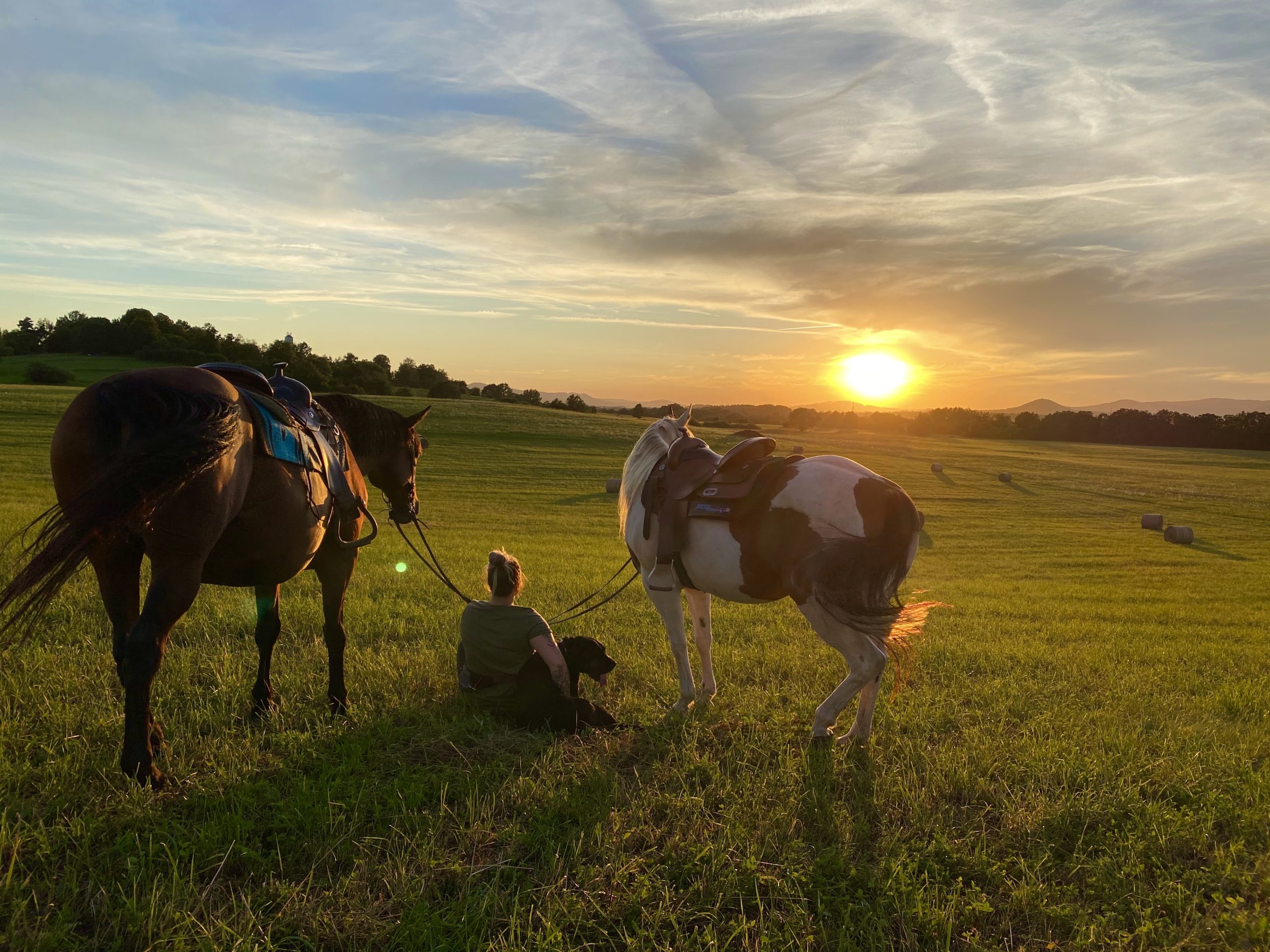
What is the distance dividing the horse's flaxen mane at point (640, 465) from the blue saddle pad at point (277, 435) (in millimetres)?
2425

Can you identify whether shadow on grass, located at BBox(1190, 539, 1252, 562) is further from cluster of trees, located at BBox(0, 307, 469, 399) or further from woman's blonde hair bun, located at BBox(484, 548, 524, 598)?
cluster of trees, located at BBox(0, 307, 469, 399)

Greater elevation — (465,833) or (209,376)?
(209,376)

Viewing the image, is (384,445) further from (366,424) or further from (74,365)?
(74,365)

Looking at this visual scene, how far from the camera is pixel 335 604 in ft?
15.2

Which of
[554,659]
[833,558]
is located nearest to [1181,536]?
[833,558]

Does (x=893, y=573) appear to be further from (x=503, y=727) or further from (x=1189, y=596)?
(x=1189, y=596)

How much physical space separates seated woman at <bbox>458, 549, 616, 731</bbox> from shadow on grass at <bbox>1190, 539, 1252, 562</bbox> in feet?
65.4

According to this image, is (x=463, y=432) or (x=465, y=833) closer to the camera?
(x=465, y=833)

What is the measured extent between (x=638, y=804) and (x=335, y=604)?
8.55ft

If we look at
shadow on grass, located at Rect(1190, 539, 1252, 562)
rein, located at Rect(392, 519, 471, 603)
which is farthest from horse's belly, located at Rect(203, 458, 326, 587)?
shadow on grass, located at Rect(1190, 539, 1252, 562)


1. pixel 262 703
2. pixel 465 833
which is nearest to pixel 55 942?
pixel 465 833

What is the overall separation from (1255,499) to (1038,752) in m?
34.8

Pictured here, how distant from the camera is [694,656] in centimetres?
638

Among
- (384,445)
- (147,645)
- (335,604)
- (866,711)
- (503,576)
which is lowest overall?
(866,711)
